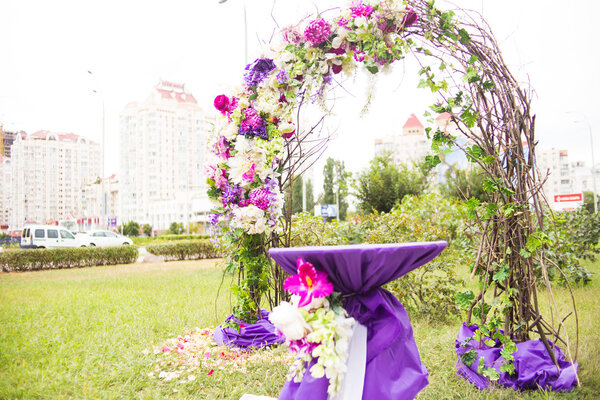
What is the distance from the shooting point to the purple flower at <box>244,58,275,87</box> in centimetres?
346

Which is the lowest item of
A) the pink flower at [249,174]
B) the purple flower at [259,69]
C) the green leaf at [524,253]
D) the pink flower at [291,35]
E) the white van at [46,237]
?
the white van at [46,237]

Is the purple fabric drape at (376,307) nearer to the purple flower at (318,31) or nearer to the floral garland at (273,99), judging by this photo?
the floral garland at (273,99)

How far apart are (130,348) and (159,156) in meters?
64.3

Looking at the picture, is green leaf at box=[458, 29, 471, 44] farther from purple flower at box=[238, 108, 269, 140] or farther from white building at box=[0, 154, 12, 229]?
white building at box=[0, 154, 12, 229]

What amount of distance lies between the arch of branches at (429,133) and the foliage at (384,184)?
10.7m

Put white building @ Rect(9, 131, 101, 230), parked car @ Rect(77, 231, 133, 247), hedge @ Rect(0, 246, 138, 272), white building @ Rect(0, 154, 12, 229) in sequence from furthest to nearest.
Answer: parked car @ Rect(77, 231, 133, 247) → hedge @ Rect(0, 246, 138, 272) → white building @ Rect(9, 131, 101, 230) → white building @ Rect(0, 154, 12, 229)

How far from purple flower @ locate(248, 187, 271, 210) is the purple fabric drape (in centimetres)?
166

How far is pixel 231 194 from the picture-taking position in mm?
3439

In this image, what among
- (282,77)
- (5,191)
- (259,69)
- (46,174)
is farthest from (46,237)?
(282,77)

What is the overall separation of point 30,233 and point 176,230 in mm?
20445

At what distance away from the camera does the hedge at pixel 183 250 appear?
14133mm

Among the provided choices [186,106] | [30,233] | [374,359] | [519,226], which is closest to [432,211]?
[519,226]

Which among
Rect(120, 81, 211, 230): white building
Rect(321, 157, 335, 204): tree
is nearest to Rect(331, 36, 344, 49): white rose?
Rect(321, 157, 335, 204): tree

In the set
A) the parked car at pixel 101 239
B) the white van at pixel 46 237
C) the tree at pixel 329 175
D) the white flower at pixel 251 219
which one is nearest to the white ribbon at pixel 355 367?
the white flower at pixel 251 219
